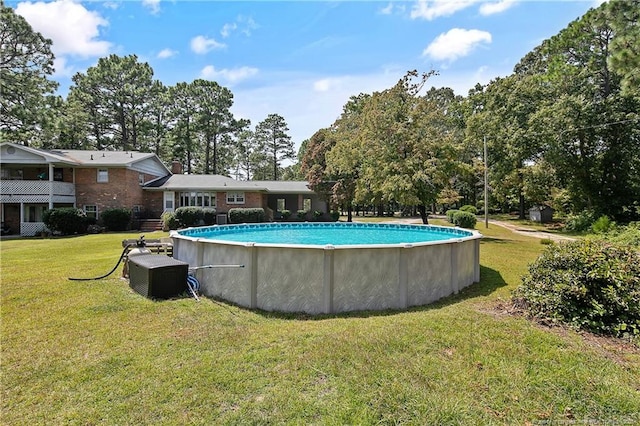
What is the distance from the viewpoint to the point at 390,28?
11.8 meters

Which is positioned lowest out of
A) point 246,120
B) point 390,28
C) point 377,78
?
point 390,28

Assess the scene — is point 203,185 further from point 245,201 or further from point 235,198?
point 245,201

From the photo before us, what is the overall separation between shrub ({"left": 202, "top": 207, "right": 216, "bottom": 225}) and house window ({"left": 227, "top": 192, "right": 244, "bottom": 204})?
2554 mm

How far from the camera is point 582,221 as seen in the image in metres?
21.0

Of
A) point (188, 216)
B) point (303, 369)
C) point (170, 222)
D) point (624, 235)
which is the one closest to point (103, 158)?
point (170, 222)

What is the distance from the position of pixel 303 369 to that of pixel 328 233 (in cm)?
1206

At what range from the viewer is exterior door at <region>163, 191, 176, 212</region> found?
2544 centimetres

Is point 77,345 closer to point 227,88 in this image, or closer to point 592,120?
point 592,120

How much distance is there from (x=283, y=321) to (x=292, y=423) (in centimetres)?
254

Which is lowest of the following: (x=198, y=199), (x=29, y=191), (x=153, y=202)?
(x=153, y=202)

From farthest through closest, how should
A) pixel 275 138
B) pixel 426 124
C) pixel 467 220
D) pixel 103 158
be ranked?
pixel 275 138 → pixel 103 158 → pixel 467 220 → pixel 426 124

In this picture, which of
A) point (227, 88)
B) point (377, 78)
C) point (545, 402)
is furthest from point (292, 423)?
point (227, 88)

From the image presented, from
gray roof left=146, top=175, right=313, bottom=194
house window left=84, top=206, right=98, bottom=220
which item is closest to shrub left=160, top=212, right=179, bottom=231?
gray roof left=146, top=175, right=313, bottom=194

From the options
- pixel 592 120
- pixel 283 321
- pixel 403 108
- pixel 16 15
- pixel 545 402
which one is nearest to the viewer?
pixel 545 402
